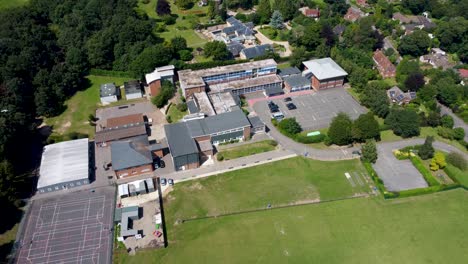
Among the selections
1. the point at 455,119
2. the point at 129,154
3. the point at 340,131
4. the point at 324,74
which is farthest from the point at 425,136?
the point at 129,154

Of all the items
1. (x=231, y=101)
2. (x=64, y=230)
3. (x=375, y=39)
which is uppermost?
(x=375, y=39)

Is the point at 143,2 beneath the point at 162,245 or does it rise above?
above

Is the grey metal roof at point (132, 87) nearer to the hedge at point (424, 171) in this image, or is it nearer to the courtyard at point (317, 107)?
the courtyard at point (317, 107)

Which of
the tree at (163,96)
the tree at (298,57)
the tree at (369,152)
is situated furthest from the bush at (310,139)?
the tree at (163,96)

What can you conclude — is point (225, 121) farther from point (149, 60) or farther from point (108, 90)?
point (108, 90)

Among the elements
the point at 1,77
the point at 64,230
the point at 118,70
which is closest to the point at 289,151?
the point at 64,230

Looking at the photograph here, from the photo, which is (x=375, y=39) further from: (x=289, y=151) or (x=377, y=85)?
(x=289, y=151)

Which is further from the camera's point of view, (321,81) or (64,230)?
(321,81)

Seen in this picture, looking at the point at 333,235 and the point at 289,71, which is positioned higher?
the point at 289,71
